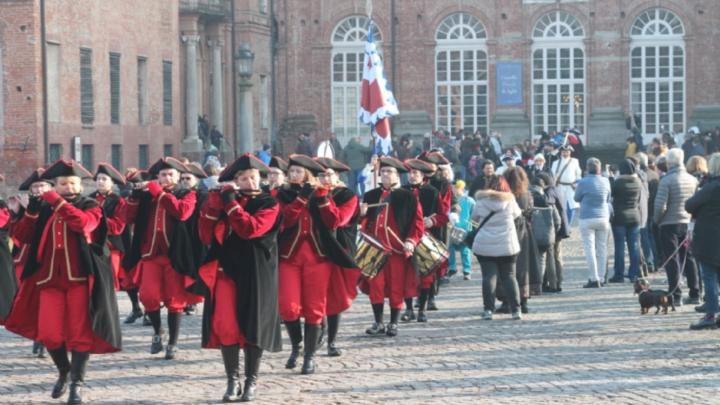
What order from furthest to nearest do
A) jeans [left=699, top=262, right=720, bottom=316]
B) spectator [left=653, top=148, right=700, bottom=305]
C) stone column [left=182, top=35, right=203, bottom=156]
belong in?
stone column [left=182, top=35, right=203, bottom=156] < spectator [left=653, top=148, right=700, bottom=305] < jeans [left=699, top=262, right=720, bottom=316]

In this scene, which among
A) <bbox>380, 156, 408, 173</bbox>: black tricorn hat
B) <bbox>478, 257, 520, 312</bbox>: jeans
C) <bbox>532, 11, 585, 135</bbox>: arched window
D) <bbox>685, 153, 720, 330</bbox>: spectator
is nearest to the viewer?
<bbox>685, 153, 720, 330</bbox>: spectator

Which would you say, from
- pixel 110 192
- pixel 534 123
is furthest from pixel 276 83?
pixel 110 192

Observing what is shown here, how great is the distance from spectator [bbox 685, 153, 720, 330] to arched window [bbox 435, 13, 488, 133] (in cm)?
4265

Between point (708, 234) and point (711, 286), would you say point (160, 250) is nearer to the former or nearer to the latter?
point (708, 234)

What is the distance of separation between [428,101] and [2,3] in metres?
23.8

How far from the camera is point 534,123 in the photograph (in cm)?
5856

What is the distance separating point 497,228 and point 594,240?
4.37 metres

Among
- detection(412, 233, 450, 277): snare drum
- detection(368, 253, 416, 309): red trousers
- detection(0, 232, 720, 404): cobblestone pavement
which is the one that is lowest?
detection(0, 232, 720, 404): cobblestone pavement

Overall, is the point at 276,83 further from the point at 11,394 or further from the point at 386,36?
the point at 11,394

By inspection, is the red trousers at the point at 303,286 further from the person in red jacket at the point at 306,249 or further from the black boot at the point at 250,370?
the black boot at the point at 250,370

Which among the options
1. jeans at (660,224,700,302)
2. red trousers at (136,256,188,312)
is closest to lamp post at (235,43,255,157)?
jeans at (660,224,700,302)

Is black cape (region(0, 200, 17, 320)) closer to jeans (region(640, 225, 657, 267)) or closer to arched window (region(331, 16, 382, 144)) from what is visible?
jeans (region(640, 225, 657, 267))

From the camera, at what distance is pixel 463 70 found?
58969 mm

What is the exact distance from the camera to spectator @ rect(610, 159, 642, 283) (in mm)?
21844
